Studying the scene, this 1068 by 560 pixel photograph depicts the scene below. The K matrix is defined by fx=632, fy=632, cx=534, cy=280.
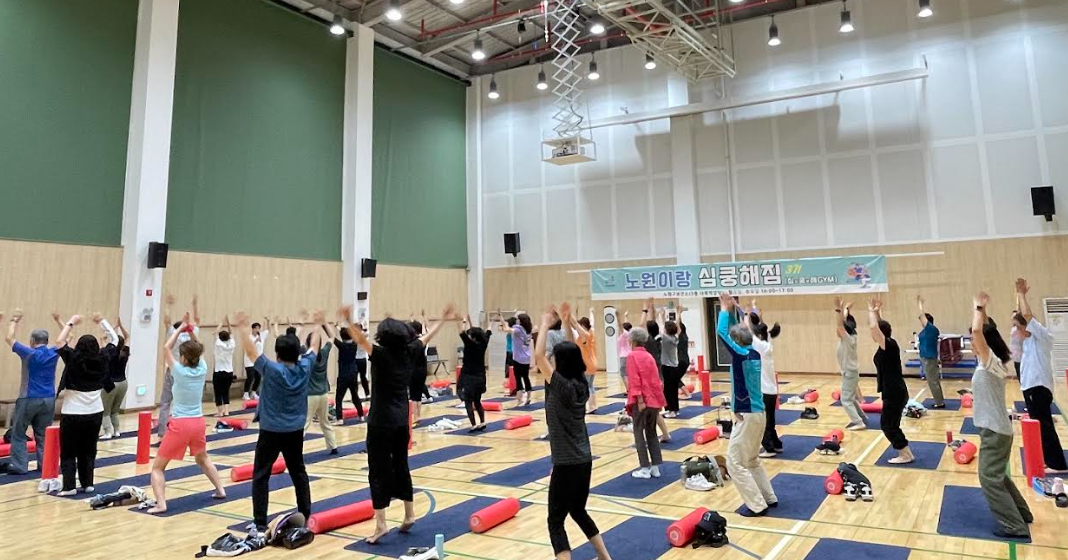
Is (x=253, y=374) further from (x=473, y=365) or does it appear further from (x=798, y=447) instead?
(x=798, y=447)

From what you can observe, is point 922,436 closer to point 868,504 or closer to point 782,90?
point 868,504

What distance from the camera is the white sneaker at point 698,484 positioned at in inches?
252

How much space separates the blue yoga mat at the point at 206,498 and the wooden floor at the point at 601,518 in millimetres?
102

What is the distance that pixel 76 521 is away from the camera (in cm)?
574

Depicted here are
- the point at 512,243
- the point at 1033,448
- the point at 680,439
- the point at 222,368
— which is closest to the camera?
the point at 1033,448

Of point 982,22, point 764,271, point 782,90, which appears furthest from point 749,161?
point 982,22

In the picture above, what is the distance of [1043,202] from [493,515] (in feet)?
51.1

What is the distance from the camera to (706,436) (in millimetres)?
8703

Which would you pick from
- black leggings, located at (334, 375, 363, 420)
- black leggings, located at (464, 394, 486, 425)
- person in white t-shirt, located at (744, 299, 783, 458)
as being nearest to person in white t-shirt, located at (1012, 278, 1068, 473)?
person in white t-shirt, located at (744, 299, 783, 458)

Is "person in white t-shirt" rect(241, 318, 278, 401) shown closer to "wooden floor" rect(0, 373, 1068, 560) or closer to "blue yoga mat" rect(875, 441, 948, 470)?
"wooden floor" rect(0, 373, 1068, 560)

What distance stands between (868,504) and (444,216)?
56.4ft

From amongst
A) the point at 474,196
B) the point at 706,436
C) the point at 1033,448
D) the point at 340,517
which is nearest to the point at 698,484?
the point at 706,436

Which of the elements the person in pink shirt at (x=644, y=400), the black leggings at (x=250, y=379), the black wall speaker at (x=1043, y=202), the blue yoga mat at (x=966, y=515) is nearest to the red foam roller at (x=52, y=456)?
the person in pink shirt at (x=644, y=400)

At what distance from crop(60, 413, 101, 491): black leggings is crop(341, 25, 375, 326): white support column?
35.0 ft
